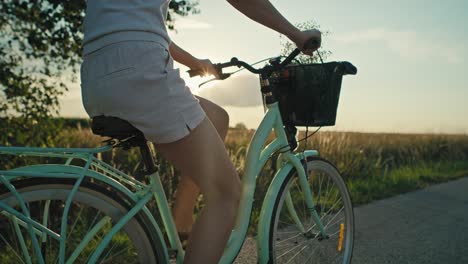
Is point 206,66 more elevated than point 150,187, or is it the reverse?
point 206,66

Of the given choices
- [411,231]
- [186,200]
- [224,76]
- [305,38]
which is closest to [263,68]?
[224,76]

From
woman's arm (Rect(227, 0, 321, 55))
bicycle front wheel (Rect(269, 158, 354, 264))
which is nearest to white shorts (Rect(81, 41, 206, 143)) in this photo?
woman's arm (Rect(227, 0, 321, 55))

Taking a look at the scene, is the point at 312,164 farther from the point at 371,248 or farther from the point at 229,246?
the point at 371,248

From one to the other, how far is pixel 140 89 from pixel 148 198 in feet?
1.54

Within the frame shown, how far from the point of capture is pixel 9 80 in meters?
6.45

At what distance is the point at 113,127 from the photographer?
1.97 metres

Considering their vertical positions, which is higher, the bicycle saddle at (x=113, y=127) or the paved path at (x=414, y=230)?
the bicycle saddle at (x=113, y=127)

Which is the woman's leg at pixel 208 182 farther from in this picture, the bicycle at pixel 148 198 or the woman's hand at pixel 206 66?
the woman's hand at pixel 206 66

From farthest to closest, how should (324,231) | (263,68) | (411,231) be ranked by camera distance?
(411,231)
(324,231)
(263,68)

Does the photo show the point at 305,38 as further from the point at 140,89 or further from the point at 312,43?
the point at 140,89

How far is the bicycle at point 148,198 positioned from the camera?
6.11 feet

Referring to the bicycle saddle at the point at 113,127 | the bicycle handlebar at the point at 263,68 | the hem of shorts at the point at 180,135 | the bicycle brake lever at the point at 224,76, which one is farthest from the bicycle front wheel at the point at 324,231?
the bicycle saddle at the point at 113,127

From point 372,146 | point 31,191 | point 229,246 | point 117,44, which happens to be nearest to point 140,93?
point 117,44

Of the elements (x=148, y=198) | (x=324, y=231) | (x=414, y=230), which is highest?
(x=148, y=198)
